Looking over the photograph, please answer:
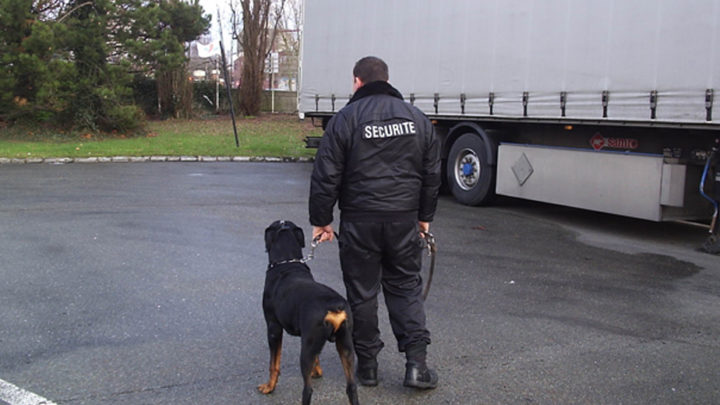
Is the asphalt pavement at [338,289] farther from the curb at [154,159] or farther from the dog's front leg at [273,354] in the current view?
the curb at [154,159]

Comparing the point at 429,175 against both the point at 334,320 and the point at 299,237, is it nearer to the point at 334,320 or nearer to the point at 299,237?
the point at 299,237

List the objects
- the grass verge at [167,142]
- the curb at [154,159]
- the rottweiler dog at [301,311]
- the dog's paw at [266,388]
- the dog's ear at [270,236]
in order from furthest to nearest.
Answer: the grass verge at [167,142] < the curb at [154,159] < the dog's ear at [270,236] < the dog's paw at [266,388] < the rottweiler dog at [301,311]

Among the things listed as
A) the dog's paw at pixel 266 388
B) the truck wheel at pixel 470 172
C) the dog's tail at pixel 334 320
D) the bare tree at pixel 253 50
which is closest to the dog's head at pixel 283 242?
the dog's paw at pixel 266 388

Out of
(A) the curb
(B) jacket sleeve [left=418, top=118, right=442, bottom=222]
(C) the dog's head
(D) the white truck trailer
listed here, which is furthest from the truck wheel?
(C) the dog's head

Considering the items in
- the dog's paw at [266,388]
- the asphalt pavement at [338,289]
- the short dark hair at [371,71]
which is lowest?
the asphalt pavement at [338,289]

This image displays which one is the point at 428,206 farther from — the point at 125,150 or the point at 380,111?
the point at 125,150

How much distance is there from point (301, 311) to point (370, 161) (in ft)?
3.23

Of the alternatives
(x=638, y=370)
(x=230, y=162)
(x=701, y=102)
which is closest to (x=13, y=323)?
(x=638, y=370)

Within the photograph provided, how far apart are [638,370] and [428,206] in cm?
174

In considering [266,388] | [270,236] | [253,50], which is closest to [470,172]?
[270,236]

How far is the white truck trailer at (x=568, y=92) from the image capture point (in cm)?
840

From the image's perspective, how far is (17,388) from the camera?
13.6 feet

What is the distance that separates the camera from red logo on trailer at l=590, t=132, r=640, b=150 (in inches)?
369

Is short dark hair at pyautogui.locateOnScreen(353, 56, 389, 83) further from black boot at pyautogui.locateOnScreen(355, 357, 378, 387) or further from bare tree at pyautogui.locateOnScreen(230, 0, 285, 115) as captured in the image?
bare tree at pyautogui.locateOnScreen(230, 0, 285, 115)
